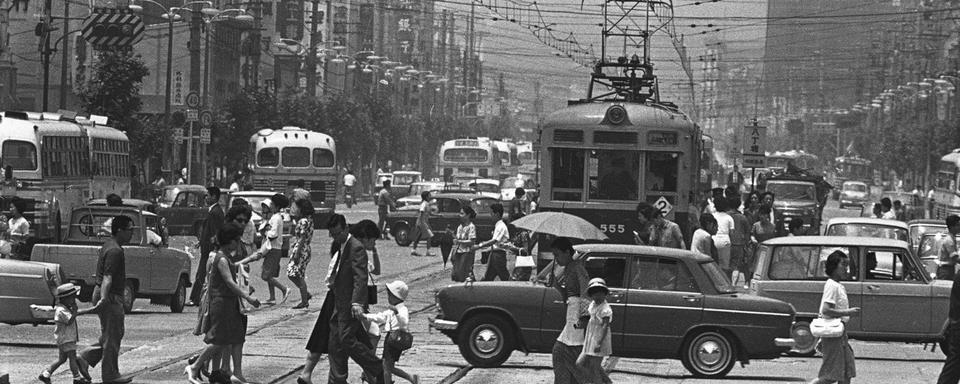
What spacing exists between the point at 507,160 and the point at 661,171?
Result: 55330 mm

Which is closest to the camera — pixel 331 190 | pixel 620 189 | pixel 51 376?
pixel 51 376

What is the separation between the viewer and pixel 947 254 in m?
23.2

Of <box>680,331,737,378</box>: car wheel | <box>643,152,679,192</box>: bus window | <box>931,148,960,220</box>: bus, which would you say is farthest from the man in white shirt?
<box>931,148,960,220</box>: bus

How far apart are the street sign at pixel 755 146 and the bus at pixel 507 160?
34361 millimetres

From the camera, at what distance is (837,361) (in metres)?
14.9

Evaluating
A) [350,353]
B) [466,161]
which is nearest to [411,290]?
[350,353]

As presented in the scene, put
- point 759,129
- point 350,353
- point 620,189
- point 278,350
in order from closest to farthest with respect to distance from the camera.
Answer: point 350,353
point 278,350
point 620,189
point 759,129

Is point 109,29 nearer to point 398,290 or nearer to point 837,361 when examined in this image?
point 398,290

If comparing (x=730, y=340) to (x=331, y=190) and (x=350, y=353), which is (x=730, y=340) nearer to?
(x=350, y=353)

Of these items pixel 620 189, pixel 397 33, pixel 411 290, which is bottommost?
pixel 411 290

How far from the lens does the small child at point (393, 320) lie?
14.6 metres

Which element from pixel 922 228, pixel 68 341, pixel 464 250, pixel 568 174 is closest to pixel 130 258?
pixel 464 250

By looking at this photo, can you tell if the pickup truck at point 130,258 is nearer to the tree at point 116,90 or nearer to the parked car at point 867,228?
the parked car at point 867,228

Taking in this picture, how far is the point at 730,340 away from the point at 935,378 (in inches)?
91.9
